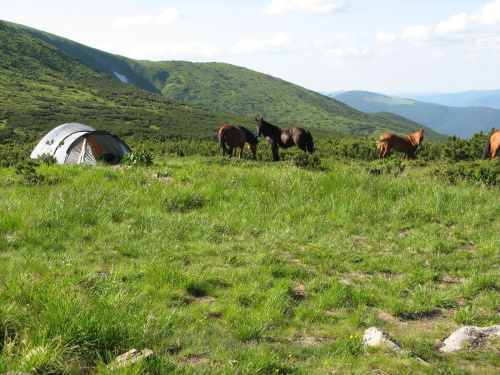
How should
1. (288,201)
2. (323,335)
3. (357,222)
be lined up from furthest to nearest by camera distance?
1. (288,201)
2. (357,222)
3. (323,335)

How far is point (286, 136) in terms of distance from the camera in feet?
64.4

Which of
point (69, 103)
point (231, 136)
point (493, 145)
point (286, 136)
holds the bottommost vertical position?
point (231, 136)

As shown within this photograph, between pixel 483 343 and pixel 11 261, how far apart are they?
583 centimetres

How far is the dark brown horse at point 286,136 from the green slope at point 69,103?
72921mm

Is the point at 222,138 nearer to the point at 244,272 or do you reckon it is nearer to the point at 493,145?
the point at 493,145

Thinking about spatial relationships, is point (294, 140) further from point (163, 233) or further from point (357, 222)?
point (163, 233)

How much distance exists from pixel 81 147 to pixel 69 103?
417 feet

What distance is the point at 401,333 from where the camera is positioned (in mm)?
4492

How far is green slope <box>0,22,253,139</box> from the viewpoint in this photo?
104500 mm

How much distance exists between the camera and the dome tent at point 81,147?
1964 cm

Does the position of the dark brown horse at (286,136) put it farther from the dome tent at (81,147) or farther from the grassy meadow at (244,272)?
the grassy meadow at (244,272)

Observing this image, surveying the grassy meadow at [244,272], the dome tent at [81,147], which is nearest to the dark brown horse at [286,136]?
the dome tent at [81,147]

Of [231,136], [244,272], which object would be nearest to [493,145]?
[231,136]

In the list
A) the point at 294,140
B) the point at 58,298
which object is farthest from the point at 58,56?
the point at 58,298
